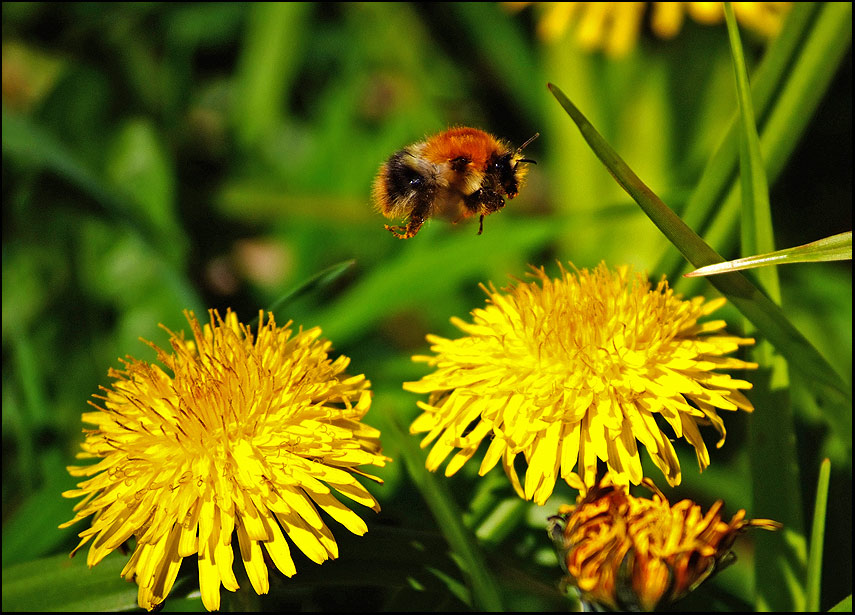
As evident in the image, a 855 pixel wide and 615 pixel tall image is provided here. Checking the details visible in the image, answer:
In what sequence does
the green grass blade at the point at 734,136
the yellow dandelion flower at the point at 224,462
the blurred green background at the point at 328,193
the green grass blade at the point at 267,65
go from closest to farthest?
1. the yellow dandelion flower at the point at 224,462
2. the green grass blade at the point at 734,136
3. the blurred green background at the point at 328,193
4. the green grass blade at the point at 267,65

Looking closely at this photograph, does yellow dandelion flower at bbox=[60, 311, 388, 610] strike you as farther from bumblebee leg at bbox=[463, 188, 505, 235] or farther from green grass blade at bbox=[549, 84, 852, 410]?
green grass blade at bbox=[549, 84, 852, 410]

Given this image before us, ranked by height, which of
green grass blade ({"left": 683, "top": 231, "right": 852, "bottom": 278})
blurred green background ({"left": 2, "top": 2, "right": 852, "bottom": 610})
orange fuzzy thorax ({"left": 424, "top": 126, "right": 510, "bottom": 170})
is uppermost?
blurred green background ({"left": 2, "top": 2, "right": 852, "bottom": 610})

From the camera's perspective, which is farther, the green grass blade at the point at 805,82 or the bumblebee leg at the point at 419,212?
the green grass blade at the point at 805,82

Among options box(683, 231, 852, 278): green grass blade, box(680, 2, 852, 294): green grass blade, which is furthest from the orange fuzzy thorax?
box(680, 2, 852, 294): green grass blade

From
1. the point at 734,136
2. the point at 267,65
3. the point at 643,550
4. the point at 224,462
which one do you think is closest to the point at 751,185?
the point at 734,136

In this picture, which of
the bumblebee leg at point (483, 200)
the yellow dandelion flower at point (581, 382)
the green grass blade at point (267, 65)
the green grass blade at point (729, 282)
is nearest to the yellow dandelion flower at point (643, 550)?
the yellow dandelion flower at point (581, 382)

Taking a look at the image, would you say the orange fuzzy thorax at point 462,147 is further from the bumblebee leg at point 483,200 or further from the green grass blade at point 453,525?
the green grass blade at point 453,525

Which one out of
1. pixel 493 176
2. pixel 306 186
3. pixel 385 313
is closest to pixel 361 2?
pixel 306 186
